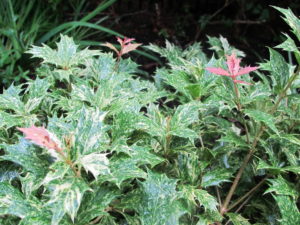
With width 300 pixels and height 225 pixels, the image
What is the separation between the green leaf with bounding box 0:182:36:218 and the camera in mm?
1024

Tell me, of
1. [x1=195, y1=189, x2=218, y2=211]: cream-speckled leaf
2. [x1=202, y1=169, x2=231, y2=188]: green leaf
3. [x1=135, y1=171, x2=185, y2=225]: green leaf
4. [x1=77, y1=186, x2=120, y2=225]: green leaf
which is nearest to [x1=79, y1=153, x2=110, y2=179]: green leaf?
[x1=77, y1=186, x2=120, y2=225]: green leaf

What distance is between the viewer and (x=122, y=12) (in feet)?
11.0

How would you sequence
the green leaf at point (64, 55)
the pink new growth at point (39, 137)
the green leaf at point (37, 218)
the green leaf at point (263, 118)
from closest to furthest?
the pink new growth at point (39, 137), the green leaf at point (37, 218), the green leaf at point (263, 118), the green leaf at point (64, 55)

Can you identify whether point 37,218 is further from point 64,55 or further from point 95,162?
point 64,55

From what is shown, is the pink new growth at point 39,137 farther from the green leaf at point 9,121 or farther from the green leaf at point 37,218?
the green leaf at point 9,121

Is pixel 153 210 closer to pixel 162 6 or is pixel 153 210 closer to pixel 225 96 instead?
pixel 225 96

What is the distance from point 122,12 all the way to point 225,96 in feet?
7.33

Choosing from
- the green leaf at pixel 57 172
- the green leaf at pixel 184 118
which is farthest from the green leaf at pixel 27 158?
the green leaf at pixel 184 118

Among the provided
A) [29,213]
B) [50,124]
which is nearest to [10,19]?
[50,124]

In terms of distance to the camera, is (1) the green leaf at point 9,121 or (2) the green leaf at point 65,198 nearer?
(2) the green leaf at point 65,198

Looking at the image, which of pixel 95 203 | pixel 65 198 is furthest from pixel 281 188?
pixel 65 198

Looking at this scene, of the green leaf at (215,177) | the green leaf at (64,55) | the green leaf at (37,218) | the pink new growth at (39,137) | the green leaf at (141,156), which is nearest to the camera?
the pink new growth at (39,137)

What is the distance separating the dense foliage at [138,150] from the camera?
102cm

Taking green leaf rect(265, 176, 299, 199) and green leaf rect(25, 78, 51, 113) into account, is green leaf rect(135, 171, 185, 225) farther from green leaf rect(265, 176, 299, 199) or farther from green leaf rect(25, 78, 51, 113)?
green leaf rect(25, 78, 51, 113)
